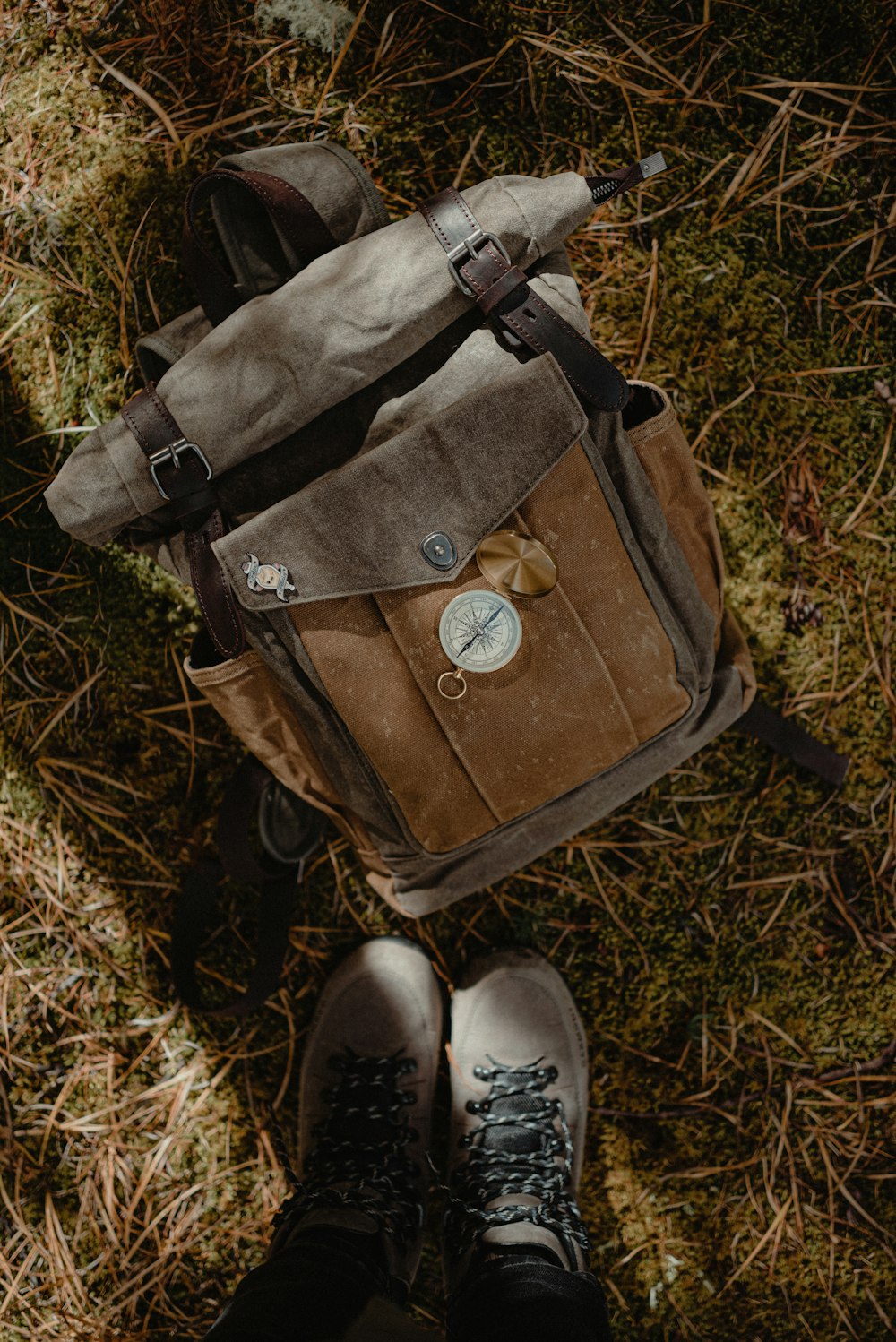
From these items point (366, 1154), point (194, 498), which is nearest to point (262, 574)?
point (194, 498)

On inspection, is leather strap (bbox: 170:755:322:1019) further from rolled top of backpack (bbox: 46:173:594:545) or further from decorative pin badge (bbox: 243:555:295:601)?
rolled top of backpack (bbox: 46:173:594:545)

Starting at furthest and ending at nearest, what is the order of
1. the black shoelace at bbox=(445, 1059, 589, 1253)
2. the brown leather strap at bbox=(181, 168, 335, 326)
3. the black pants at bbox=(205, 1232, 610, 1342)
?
1. the black shoelace at bbox=(445, 1059, 589, 1253)
2. the brown leather strap at bbox=(181, 168, 335, 326)
3. the black pants at bbox=(205, 1232, 610, 1342)

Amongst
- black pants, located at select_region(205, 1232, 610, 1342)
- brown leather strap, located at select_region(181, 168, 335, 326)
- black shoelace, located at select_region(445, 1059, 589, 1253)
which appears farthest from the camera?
black shoelace, located at select_region(445, 1059, 589, 1253)

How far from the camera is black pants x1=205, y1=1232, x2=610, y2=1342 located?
51.1 inches

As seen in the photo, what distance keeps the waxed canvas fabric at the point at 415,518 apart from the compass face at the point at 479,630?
0.03 m

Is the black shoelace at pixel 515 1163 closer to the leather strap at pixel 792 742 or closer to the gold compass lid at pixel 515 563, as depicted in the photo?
the leather strap at pixel 792 742

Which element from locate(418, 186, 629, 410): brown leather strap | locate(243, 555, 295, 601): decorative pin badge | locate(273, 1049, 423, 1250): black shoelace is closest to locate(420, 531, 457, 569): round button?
locate(243, 555, 295, 601): decorative pin badge

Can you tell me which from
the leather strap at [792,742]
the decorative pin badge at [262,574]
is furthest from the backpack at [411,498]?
the leather strap at [792,742]

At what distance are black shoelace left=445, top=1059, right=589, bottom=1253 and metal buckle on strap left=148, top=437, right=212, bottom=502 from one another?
1395 millimetres

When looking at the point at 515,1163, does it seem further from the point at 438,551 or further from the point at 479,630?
the point at 438,551

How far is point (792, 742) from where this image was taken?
1819 millimetres

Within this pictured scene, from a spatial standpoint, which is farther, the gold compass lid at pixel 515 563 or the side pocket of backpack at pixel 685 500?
the side pocket of backpack at pixel 685 500

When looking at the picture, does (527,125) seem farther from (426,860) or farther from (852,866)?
(852,866)

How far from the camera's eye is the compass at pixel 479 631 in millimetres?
1375
